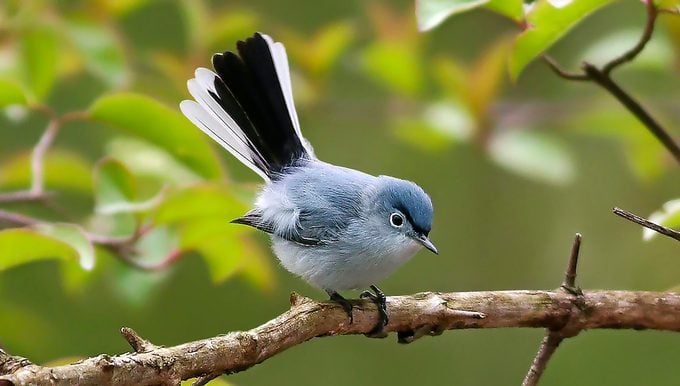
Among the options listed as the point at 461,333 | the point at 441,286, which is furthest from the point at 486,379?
the point at 441,286

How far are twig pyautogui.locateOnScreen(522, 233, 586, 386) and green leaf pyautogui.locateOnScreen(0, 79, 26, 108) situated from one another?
1.11 meters

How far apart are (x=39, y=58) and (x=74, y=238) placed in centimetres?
77

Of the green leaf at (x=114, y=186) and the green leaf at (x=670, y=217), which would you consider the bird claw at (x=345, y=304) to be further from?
the green leaf at (x=670, y=217)

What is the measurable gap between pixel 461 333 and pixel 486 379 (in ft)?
0.72

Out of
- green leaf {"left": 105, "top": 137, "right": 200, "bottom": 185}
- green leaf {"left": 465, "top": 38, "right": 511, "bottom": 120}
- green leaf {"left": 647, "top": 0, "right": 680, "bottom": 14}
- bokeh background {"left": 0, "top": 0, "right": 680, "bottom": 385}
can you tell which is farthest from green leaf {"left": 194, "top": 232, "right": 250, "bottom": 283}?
green leaf {"left": 647, "top": 0, "right": 680, "bottom": 14}

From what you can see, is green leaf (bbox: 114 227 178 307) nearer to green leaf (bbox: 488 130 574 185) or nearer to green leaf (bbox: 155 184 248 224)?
green leaf (bbox: 155 184 248 224)

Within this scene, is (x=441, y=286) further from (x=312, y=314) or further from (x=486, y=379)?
(x=312, y=314)

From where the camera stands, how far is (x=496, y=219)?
3775 mm

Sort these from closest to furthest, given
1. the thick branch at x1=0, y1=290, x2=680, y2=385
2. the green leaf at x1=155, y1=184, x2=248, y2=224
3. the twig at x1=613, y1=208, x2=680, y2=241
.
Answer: the thick branch at x1=0, y1=290, x2=680, y2=385
the twig at x1=613, y1=208, x2=680, y2=241
the green leaf at x1=155, y1=184, x2=248, y2=224

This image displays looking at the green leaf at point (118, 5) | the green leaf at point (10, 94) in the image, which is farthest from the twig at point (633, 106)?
the green leaf at point (118, 5)

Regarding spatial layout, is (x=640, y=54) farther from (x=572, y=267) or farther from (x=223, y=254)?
(x=223, y=254)

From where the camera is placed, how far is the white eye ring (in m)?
1.82

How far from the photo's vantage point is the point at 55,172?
2.28 metres

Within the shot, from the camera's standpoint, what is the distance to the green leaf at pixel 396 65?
253cm
